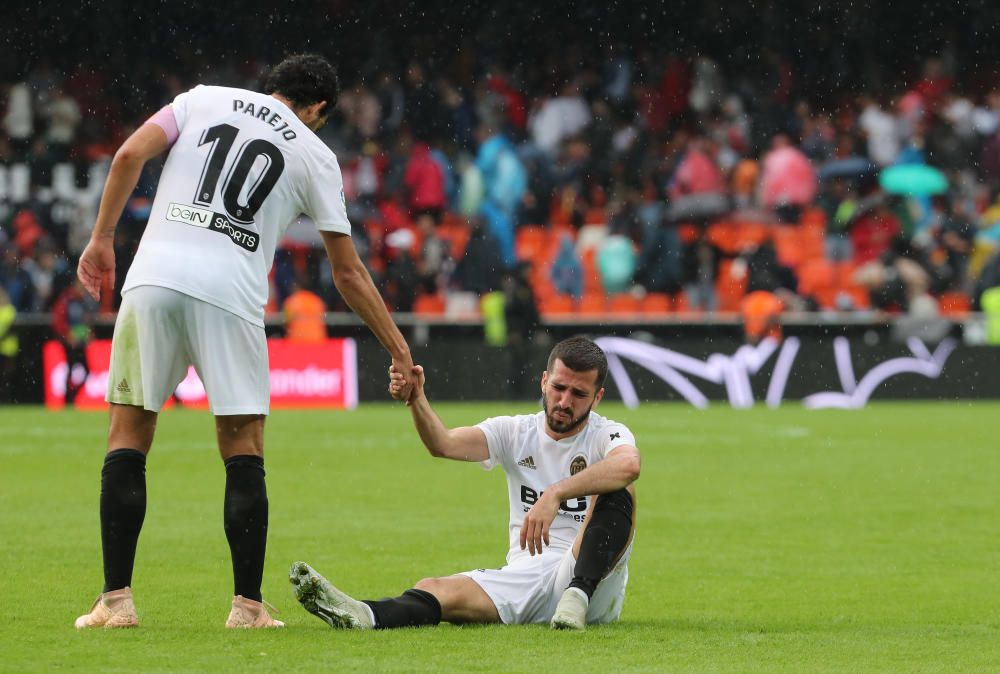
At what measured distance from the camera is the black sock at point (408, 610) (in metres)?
5.54

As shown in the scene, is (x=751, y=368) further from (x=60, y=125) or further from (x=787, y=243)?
(x=60, y=125)

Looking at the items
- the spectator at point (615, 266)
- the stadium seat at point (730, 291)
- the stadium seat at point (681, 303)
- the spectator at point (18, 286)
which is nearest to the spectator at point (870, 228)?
the stadium seat at point (730, 291)

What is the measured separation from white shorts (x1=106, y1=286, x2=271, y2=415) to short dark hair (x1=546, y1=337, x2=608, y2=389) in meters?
0.98

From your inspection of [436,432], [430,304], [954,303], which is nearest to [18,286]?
[430,304]

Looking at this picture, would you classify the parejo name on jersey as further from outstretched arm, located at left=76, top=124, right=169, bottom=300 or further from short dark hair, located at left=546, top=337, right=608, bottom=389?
short dark hair, located at left=546, top=337, right=608, bottom=389

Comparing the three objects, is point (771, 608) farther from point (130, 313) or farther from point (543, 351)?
point (543, 351)

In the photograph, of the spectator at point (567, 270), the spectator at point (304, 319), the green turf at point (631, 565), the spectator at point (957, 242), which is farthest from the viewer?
the spectator at point (957, 242)

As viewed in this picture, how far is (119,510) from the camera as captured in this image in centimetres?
546

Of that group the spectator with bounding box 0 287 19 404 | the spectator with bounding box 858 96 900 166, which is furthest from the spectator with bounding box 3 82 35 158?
the spectator with bounding box 858 96 900 166

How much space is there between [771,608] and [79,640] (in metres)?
2.60

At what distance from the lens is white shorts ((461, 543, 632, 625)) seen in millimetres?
5762

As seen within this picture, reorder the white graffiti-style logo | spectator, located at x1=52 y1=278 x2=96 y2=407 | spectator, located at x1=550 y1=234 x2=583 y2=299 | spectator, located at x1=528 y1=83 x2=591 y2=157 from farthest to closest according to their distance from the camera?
1. spectator, located at x1=528 y1=83 x2=591 y2=157
2. spectator, located at x1=550 y1=234 x2=583 y2=299
3. the white graffiti-style logo
4. spectator, located at x1=52 y1=278 x2=96 y2=407

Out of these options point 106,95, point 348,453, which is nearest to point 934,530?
point 348,453

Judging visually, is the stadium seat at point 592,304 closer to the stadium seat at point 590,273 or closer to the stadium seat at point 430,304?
the stadium seat at point 590,273
